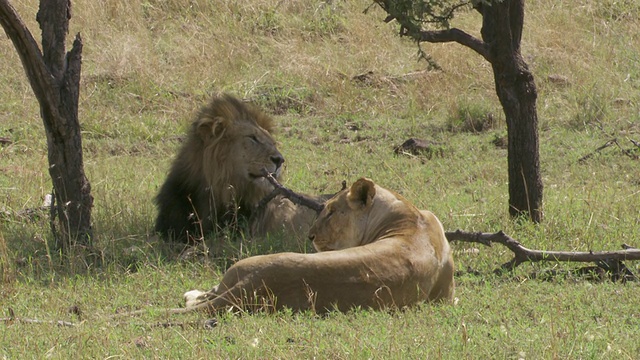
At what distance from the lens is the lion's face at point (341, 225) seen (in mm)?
5629

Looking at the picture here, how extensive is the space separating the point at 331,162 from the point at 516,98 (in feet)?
9.06

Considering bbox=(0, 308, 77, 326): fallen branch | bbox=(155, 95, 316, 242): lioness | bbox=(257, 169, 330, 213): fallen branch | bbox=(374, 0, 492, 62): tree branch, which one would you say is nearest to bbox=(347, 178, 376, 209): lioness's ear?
bbox=(257, 169, 330, 213): fallen branch

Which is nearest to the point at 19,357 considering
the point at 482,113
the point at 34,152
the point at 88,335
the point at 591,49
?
the point at 88,335

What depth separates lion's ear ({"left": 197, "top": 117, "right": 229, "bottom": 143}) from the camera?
7.28 metres

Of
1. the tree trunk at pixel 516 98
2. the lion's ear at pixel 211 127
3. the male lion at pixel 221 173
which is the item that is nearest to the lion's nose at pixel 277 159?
the male lion at pixel 221 173

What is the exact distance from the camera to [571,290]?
5586 mm

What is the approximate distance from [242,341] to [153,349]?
0.37 meters

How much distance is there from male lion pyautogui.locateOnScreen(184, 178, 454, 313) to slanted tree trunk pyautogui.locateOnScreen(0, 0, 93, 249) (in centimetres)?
159

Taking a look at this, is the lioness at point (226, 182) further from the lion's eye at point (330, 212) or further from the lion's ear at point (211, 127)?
the lion's eye at point (330, 212)

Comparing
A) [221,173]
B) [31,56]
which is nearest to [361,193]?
[221,173]

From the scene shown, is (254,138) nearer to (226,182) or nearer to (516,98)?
(226,182)

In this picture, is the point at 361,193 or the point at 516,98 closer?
the point at 361,193

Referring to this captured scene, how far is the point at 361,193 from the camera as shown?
5.55 m

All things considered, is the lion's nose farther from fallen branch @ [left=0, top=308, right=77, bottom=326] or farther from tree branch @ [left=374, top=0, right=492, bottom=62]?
fallen branch @ [left=0, top=308, right=77, bottom=326]
